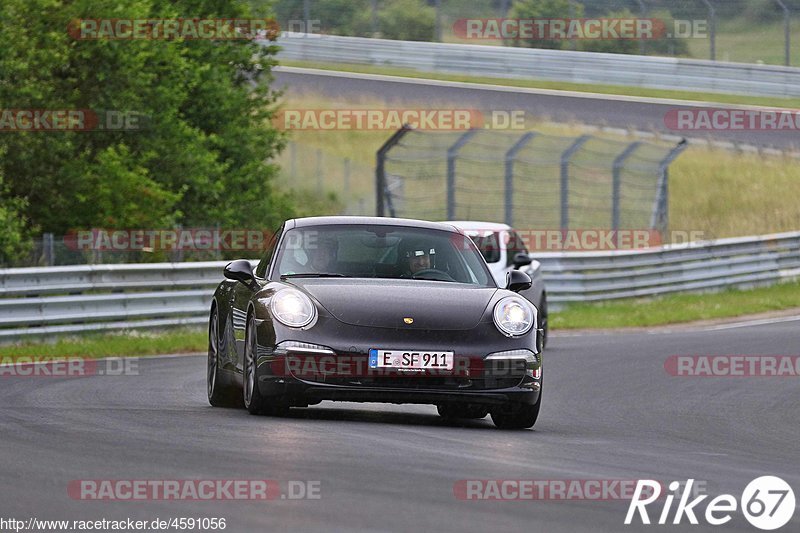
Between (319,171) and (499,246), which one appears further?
(319,171)

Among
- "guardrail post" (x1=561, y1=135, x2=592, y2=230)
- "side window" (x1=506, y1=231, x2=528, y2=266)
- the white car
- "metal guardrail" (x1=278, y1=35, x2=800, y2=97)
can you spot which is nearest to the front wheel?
the white car

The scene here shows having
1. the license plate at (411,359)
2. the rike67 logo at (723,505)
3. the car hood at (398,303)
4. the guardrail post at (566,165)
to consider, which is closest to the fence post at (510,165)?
the guardrail post at (566,165)

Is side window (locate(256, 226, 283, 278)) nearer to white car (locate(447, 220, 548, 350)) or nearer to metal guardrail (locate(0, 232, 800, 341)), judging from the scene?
metal guardrail (locate(0, 232, 800, 341))

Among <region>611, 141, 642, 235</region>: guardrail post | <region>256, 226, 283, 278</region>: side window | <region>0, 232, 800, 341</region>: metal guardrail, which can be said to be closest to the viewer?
<region>256, 226, 283, 278</region>: side window

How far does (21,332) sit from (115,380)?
3849 millimetres

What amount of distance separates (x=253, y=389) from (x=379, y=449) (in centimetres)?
196

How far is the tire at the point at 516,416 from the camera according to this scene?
1012 cm

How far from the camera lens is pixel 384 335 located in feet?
31.9

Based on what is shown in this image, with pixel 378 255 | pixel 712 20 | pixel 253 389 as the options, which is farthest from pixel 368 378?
pixel 712 20

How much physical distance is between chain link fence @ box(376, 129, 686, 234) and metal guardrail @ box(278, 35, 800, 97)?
2927 millimetres

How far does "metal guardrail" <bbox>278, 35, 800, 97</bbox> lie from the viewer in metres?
40.6

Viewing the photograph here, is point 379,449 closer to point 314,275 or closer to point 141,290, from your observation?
point 314,275

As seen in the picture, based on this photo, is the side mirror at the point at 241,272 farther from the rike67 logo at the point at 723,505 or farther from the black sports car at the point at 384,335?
the rike67 logo at the point at 723,505

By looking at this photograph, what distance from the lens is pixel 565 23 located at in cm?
4375
